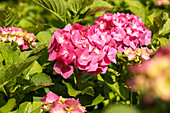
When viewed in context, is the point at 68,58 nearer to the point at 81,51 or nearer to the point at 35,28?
the point at 81,51

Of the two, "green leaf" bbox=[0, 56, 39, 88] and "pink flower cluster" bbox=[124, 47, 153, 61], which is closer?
"green leaf" bbox=[0, 56, 39, 88]

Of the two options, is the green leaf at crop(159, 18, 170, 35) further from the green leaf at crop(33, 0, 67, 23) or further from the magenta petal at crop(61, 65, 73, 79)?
the magenta petal at crop(61, 65, 73, 79)

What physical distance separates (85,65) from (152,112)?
0.84 meters

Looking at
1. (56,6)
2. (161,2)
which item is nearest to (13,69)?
(56,6)

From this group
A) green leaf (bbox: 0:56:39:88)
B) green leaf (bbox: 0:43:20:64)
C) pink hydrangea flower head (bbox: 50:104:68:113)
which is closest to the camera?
green leaf (bbox: 0:56:39:88)

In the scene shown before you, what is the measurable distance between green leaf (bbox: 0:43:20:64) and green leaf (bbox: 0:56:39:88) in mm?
143

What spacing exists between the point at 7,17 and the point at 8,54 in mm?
466

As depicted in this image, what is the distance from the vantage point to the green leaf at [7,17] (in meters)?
1.40

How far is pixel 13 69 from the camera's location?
2.85ft

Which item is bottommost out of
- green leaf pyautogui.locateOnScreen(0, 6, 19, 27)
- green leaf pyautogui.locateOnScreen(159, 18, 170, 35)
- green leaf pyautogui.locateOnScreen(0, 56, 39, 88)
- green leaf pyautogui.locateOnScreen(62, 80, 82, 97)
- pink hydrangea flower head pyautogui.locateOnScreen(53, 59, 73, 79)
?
green leaf pyautogui.locateOnScreen(62, 80, 82, 97)

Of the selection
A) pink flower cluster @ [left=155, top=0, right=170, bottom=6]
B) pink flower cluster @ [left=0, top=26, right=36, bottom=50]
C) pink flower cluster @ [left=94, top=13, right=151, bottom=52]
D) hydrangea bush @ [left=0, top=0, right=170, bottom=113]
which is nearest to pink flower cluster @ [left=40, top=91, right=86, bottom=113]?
→ hydrangea bush @ [left=0, top=0, right=170, bottom=113]

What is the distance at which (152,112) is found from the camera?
0.26 meters

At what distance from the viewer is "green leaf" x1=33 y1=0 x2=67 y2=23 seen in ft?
4.55

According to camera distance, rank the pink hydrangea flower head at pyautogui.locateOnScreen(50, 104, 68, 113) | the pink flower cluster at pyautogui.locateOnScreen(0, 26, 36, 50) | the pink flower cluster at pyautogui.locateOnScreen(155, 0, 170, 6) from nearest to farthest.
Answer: the pink hydrangea flower head at pyautogui.locateOnScreen(50, 104, 68, 113) < the pink flower cluster at pyautogui.locateOnScreen(0, 26, 36, 50) < the pink flower cluster at pyautogui.locateOnScreen(155, 0, 170, 6)
